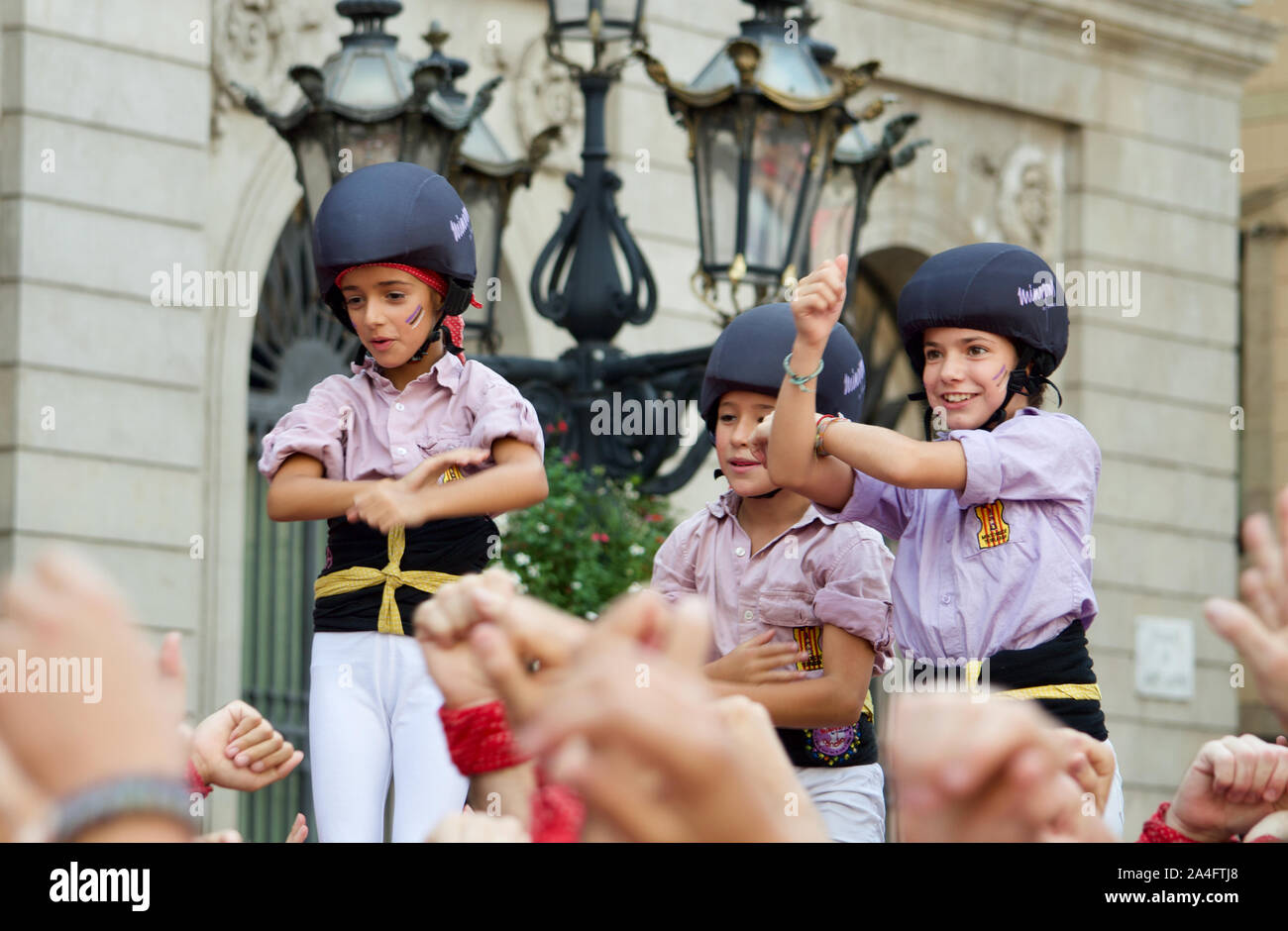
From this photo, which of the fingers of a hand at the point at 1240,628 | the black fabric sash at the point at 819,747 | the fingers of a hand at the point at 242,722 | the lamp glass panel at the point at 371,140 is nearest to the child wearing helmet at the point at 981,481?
the black fabric sash at the point at 819,747

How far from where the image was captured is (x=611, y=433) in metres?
7.58

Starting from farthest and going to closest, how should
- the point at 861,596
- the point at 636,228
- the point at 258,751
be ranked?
1. the point at 636,228
2. the point at 861,596
3. the point at 258,751

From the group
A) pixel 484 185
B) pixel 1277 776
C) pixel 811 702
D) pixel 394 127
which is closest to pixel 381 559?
pixel 811 702

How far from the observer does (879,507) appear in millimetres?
4250

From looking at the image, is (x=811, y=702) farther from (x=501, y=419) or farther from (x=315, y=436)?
(x=315, y=436)

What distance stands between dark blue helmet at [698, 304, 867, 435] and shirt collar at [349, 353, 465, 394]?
1.82ft

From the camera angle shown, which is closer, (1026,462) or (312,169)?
(1026,462)

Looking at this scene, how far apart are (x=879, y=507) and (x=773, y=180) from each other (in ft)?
11.9

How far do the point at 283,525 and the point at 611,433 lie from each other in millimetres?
4097

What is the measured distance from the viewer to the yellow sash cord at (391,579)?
404cm

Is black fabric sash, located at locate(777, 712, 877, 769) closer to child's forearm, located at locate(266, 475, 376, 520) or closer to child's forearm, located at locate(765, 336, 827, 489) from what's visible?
child's forearm, located at locate(765, 336, 827, 489)

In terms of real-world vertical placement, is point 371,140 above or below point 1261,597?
above

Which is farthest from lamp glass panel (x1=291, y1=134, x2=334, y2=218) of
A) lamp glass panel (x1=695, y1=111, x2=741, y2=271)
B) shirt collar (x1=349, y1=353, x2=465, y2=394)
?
shirt collar (x1=349, y1=353, x2=465, y2=394)

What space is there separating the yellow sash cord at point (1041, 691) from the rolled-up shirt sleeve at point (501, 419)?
90 cm
